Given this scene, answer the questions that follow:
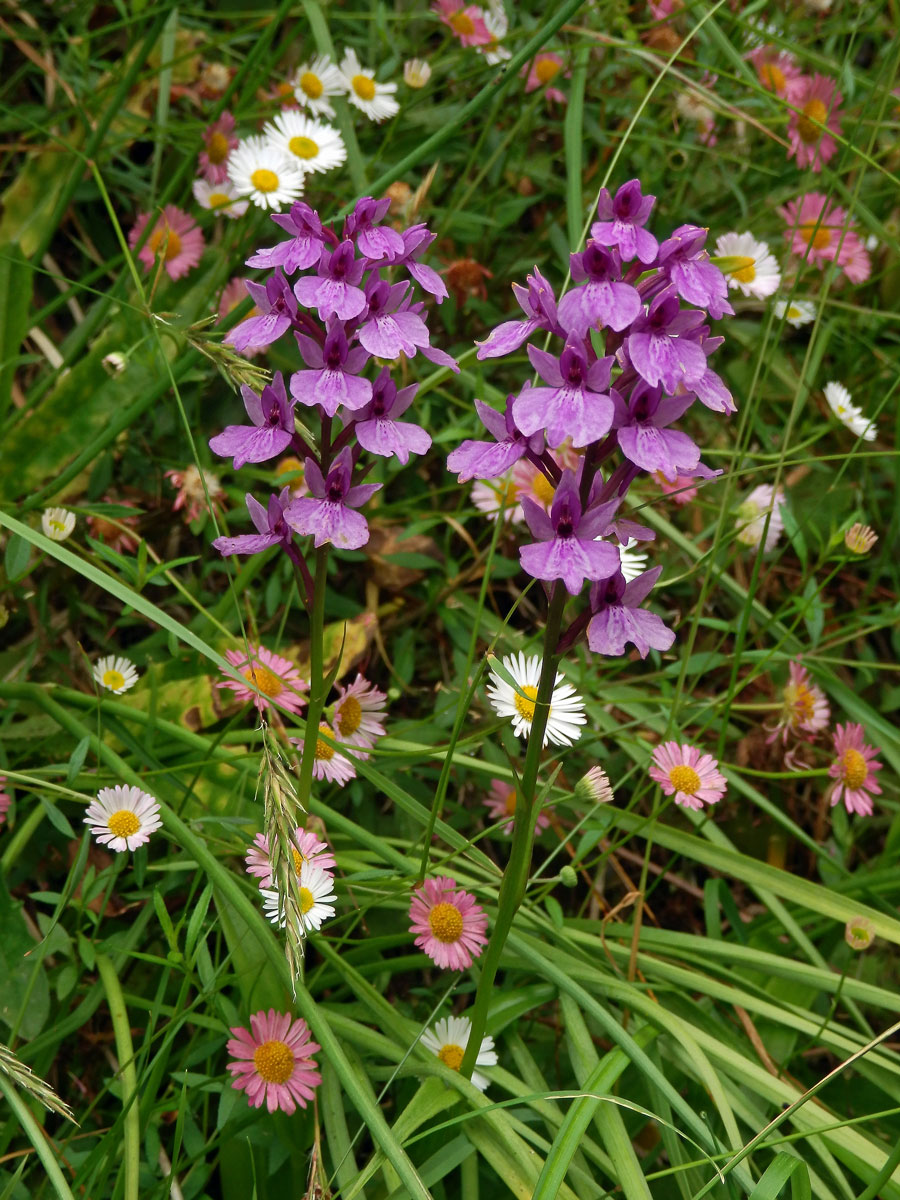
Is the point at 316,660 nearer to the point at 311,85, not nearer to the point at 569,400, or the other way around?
the point at 569,400

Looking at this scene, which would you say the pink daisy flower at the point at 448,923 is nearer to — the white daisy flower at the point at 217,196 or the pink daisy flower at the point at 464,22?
the white daisy flower at the point at 217,196

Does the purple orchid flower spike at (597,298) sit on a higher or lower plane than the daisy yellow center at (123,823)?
higher

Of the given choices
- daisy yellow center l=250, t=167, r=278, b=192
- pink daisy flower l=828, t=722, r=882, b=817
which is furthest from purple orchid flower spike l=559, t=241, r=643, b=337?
daisy yellow center l=250, t=167, r=278, b=192

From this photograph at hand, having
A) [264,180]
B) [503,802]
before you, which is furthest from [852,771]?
[264,180]

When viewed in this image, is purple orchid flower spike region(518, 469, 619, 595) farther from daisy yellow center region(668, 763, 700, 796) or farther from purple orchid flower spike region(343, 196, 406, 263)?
daisy yellow center region(668, 763, 700, 796)

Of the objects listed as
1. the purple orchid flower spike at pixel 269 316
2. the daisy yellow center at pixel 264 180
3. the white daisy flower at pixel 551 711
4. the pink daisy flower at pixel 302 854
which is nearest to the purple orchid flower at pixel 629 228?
the purple orchid flower spike at pixel 269 316

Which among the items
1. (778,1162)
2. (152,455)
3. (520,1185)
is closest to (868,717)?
(778,1162)
